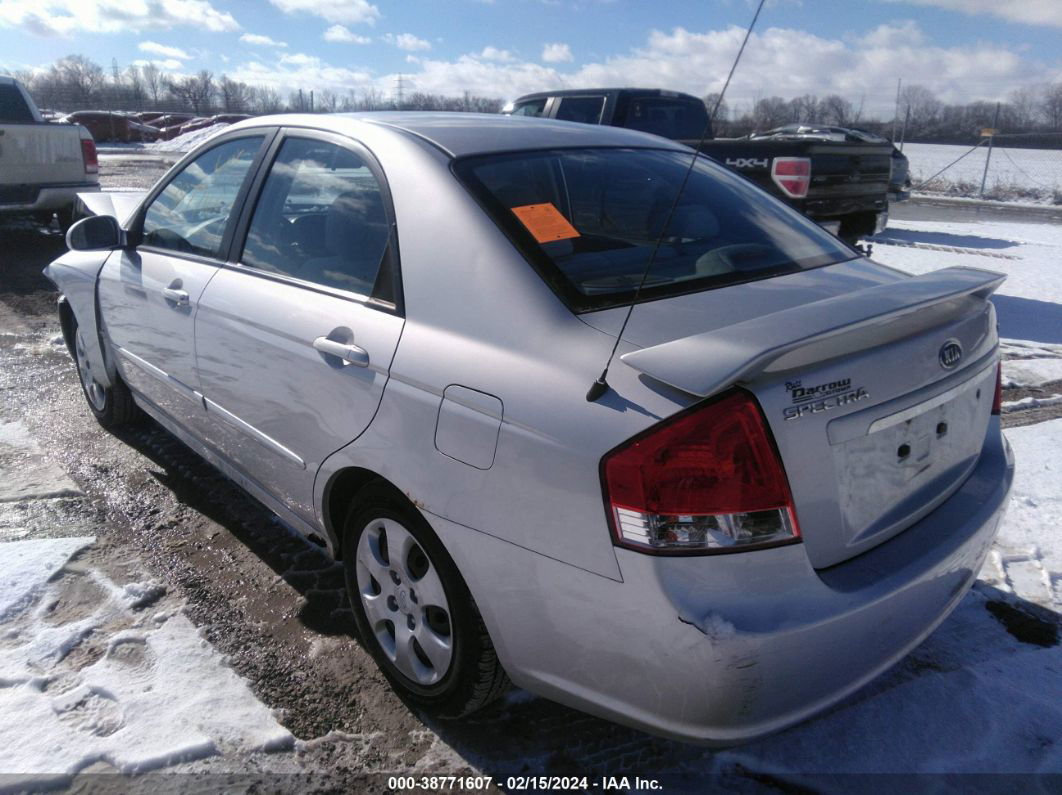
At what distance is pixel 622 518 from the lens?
5.74 feet

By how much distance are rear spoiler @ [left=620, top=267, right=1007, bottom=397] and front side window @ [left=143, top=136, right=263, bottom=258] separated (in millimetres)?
2131

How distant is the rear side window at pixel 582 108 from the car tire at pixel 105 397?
5694 millimetres

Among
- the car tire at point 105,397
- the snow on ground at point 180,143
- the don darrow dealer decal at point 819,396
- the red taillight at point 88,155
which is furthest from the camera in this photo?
the snow on ground at point 180,143

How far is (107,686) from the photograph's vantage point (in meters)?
2.55

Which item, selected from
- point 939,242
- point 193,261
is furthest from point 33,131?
point 939,242

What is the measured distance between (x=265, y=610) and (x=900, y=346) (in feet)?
7.48

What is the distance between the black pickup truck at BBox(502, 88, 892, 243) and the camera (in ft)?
23.3

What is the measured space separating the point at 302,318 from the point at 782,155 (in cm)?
565

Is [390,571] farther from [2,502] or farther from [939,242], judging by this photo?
[939,242]

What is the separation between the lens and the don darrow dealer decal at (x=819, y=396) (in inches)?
70.1

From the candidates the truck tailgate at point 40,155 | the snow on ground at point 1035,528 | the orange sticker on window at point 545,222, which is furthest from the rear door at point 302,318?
the truck tailgate at point 40,155

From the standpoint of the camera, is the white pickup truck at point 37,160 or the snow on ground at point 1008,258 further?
the white pickup truck at point 37,160

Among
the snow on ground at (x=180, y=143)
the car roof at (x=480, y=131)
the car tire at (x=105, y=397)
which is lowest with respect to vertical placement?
the car tire at (x=105, y=397)

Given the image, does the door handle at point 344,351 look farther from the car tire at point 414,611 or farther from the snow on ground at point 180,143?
the snow on ground at point 180,143
